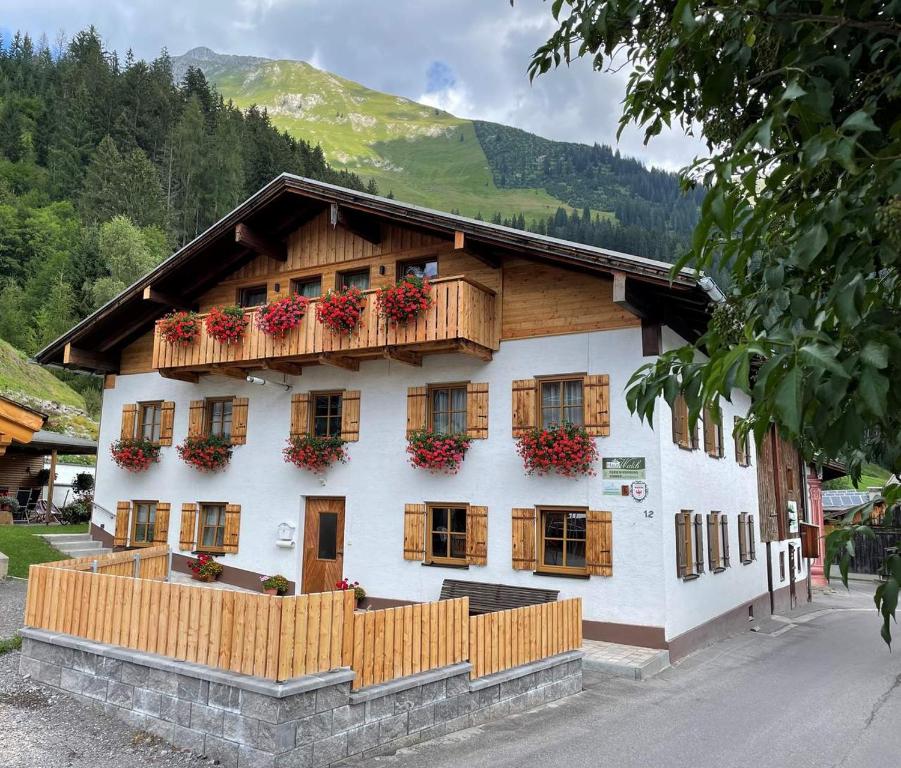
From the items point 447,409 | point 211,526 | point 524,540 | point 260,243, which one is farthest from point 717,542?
point 260,243

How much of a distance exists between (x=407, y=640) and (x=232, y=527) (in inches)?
366

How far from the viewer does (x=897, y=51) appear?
2211 mm

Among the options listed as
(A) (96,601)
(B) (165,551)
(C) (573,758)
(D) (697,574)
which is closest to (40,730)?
(A) (96,601)

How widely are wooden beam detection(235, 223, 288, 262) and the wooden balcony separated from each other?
1.60 meters

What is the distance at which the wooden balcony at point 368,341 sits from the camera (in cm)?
1276

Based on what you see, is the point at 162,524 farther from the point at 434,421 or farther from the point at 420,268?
the point at 420,268

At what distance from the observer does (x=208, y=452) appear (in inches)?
630

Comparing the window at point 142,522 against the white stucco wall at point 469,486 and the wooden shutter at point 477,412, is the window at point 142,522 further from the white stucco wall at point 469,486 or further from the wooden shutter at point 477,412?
the wooden shutter at point 477,412

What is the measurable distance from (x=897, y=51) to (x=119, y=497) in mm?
18249

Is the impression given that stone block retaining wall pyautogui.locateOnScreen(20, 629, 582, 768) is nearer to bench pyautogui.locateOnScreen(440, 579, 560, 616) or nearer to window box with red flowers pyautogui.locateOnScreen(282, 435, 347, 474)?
bench pyautogui.locateOnScreen(440, 579, 560, 616)

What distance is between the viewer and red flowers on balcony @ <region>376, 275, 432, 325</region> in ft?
42.4

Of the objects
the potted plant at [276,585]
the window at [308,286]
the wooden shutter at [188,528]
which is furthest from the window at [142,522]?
the window at [308,286]

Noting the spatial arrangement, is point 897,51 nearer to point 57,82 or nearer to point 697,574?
point 697,574

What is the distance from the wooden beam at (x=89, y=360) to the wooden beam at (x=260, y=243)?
5015 millimetres
